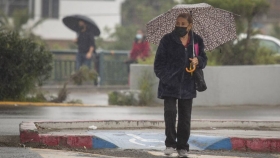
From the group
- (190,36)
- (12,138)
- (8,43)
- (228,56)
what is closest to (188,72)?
(190,36)

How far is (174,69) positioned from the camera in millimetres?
9797

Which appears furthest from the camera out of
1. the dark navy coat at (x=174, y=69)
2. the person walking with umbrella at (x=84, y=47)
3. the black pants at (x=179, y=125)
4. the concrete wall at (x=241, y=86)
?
the person walking with umbrella at (x=84, y=47)

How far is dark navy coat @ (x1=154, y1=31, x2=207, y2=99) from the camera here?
385 inches

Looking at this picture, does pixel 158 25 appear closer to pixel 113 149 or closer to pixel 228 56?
pixel 113 149

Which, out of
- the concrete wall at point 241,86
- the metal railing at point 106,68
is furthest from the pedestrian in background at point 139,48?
the concrete wall at point 241,86

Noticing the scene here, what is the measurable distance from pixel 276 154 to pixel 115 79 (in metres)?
17.8

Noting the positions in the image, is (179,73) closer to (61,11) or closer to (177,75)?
(177,75)

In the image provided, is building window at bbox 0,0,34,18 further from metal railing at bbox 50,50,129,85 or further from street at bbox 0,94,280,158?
street at bbox 0,94,280,158

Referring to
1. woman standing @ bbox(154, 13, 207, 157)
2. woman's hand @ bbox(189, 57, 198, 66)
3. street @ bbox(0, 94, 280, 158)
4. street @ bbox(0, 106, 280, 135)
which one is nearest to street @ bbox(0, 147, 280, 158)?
street @ bbox(0, 94, 280, 158)

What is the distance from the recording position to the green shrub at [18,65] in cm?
1741

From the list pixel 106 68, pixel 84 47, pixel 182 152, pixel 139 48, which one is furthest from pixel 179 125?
pixel 106 68

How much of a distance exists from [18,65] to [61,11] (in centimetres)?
3435

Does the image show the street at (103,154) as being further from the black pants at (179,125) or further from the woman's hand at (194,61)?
the woman's hand at (194,61)

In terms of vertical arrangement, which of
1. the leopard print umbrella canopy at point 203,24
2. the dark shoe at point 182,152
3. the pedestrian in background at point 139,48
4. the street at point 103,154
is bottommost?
the street at point 103,154
